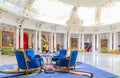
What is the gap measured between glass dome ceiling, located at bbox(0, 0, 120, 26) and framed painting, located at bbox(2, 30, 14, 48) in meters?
2.60

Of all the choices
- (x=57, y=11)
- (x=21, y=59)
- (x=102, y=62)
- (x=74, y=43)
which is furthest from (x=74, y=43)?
(x=21, y=59)

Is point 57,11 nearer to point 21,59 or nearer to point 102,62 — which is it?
point 102,62

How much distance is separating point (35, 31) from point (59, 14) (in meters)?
5.16

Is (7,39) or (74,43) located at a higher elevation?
(7,39)

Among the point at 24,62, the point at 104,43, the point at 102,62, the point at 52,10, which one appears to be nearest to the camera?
the point at 24,62

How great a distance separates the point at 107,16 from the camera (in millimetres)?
25938

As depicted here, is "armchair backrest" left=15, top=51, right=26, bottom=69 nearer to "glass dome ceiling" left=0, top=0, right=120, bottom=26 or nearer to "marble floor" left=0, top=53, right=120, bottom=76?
"marble floor" left=0, top=53, right=120, bottom=76

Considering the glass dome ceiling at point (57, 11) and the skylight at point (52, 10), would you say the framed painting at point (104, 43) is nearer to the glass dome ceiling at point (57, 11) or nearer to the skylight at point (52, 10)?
the glass dome ceiling at point (57, 11)

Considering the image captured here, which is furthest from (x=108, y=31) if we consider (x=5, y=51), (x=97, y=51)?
(x=5, y=51)

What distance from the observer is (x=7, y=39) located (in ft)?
57.2

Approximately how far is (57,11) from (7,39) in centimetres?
966

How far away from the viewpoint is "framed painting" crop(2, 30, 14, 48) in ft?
56.0

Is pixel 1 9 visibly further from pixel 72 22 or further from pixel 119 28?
pixel 119 28

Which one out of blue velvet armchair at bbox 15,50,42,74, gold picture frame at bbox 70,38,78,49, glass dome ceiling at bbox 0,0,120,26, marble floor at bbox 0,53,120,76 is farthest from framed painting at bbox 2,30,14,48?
gold picture frame at bbox 70,38,78,49
